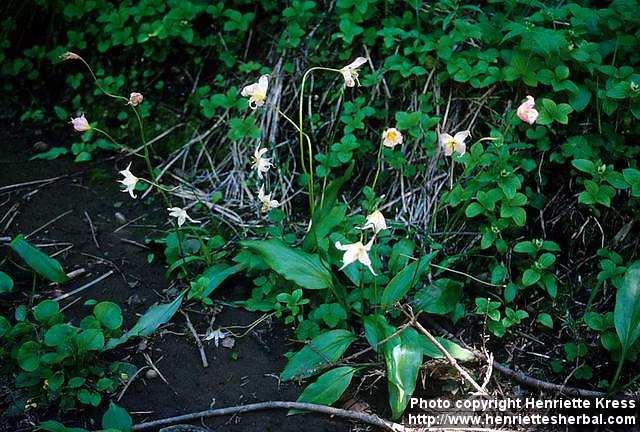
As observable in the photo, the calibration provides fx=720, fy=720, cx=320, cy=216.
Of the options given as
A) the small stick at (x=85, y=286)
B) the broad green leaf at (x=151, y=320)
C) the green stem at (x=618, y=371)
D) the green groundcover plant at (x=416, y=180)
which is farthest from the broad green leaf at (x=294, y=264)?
the green stem at (x=618, y=371)

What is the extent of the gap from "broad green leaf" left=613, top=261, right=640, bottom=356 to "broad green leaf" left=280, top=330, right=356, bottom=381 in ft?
2.94

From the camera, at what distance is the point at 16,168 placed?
3.65 meters

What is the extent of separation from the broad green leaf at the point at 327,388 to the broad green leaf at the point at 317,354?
61 millimetres

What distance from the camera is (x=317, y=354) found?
250cm

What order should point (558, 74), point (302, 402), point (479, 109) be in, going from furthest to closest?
point (479, 109), point (558, 74), point (302, 402)

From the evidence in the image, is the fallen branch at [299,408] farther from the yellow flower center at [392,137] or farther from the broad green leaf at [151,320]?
the yellow flower center at [392,137]

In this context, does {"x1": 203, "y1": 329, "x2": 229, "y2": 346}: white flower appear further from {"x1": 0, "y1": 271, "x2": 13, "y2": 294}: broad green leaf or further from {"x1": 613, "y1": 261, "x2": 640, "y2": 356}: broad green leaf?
{"x1": 613, "y1": 261, "x2": 640, "y2": 356}: broad green leaf

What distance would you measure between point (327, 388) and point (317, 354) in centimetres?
14

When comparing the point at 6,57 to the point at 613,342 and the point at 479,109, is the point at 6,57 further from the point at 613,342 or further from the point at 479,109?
the point at 613,342

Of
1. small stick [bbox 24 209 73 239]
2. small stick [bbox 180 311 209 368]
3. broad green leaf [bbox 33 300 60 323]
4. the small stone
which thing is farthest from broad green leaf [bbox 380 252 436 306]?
the small stone

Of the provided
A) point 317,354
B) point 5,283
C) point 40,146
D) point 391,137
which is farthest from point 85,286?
point 391,137

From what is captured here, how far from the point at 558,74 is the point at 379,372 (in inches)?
52.7

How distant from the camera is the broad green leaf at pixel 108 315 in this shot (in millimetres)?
2580

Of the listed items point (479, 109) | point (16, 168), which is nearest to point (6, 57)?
point (16, 168)
